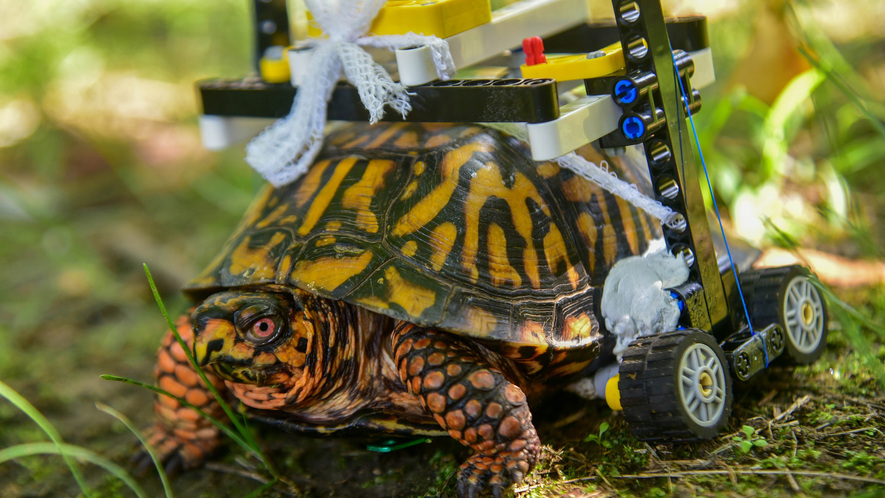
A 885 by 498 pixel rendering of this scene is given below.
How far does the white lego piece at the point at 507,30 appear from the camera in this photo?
60.1 inches

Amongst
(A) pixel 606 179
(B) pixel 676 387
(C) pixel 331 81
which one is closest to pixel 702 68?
(A) pixel 606 179

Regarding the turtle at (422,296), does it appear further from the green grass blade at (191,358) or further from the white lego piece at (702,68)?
the white lego piece at (702,68)

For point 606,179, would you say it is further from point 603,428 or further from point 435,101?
point 603,428

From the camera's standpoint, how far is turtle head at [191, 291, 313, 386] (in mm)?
1550

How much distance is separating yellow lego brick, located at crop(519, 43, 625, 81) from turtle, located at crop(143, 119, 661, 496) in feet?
1.08

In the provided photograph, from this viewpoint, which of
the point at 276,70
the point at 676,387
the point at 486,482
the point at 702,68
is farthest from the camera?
the point at 276,70

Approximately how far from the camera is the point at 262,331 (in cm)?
157

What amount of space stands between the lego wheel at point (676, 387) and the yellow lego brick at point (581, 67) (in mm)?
580

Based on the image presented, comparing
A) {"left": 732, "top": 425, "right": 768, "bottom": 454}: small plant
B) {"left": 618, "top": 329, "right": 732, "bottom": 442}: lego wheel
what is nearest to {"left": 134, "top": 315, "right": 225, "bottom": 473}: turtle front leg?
{"left": 618, "top": 329, "right": 732, "bottom": 442}: lego wheel

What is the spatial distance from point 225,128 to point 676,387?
149 centimetres

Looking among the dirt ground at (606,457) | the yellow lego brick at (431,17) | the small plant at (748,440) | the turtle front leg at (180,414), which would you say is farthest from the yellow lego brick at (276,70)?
the small plant at (748,440)

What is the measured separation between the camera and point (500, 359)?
1.67 m

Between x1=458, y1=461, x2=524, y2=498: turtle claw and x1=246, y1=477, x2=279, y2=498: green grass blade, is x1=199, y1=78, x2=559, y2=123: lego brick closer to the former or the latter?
x1=458, y1=461, x2=524, y2=498: turtle claw

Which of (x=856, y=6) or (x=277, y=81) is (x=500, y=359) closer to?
(x=277, y=81)
